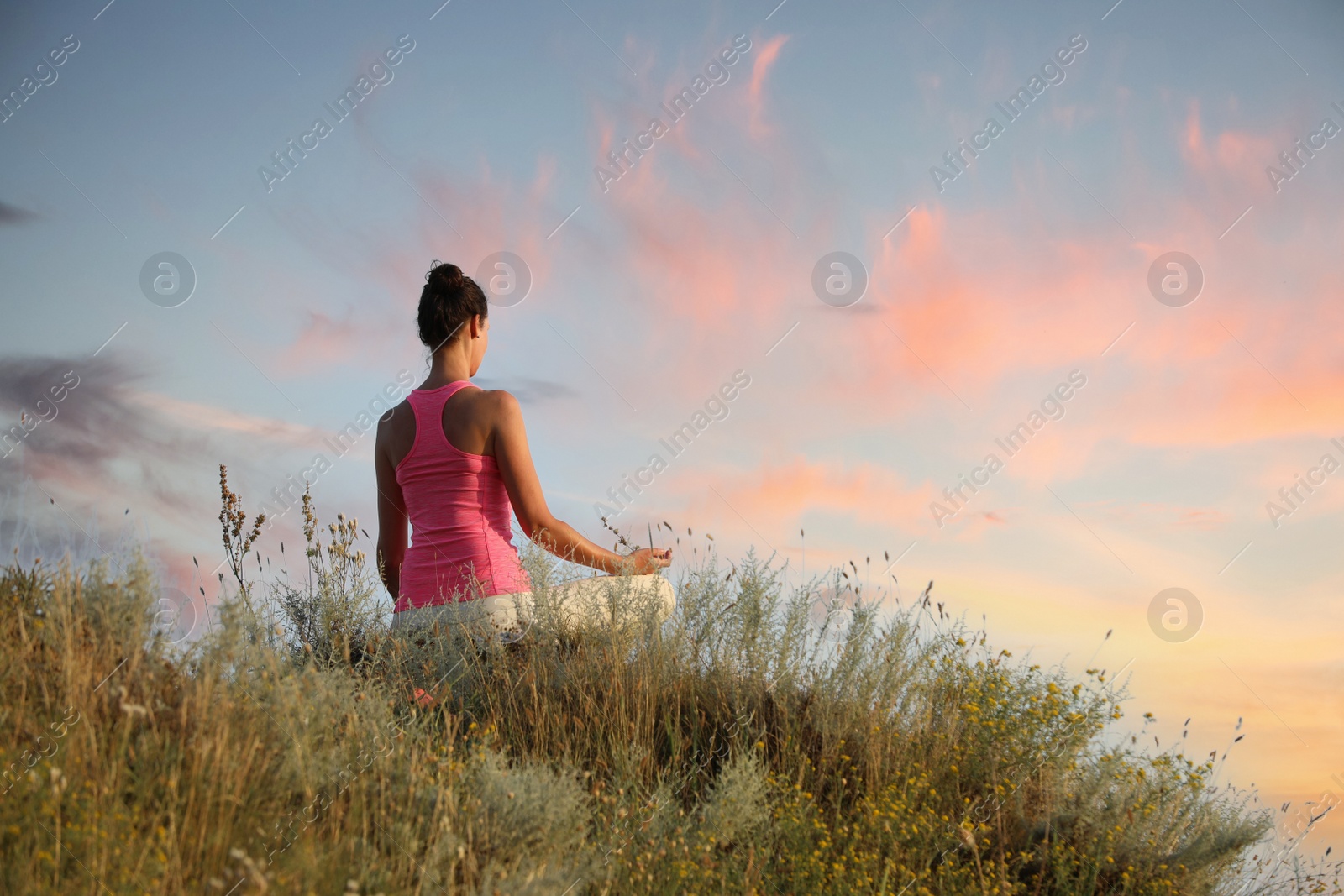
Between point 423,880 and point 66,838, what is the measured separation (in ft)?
3.25

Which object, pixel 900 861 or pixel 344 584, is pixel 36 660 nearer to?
pixel 344 584

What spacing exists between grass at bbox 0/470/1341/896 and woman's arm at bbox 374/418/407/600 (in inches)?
9.2

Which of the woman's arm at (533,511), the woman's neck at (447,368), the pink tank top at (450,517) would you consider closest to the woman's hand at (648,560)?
the woman's arm at (533,511)

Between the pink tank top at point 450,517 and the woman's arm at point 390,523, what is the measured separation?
425 mm

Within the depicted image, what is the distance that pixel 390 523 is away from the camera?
581 cm

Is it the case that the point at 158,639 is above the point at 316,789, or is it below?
above

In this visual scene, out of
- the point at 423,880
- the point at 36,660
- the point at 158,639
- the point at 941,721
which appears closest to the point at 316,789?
the point at 423,880

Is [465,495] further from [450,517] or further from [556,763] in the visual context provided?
[556,763]

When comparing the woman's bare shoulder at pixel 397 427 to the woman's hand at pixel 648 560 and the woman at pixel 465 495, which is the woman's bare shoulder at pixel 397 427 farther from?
the woman's hand at pixel 648 560

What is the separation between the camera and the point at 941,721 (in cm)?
517

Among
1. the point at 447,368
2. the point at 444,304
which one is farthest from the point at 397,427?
the point at 444,304

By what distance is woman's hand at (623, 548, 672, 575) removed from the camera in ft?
17.2

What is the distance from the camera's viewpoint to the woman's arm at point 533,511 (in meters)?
5.04

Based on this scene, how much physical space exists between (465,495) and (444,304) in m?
1.10
